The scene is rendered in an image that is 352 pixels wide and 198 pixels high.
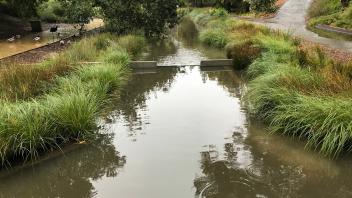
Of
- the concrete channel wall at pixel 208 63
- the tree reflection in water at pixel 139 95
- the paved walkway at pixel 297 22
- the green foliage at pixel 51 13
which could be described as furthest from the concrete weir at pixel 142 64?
the green foliage at pixel 51 13

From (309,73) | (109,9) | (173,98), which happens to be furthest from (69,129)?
(109,9)

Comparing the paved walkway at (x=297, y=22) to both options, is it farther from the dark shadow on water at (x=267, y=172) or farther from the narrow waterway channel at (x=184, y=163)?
the dark shadow on water at (x=267, y=172)

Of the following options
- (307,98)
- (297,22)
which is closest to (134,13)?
(297,22)

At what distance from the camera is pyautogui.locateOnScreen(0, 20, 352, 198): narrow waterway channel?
575 centimetres

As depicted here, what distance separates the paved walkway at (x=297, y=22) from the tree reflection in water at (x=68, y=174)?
11175 mm

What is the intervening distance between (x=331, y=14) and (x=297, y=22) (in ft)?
6.83

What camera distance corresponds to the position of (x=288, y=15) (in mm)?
30547

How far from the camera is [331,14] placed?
85.8ft

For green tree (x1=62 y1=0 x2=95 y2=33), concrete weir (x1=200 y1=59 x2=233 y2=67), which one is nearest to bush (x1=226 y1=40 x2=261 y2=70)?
concrete weir (x1=200 y1=59 x2=233 y2=67)

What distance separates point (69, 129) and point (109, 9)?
538 inches

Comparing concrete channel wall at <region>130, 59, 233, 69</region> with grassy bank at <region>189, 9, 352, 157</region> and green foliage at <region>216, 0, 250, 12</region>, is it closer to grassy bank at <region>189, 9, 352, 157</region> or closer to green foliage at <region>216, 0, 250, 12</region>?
grassy bank at <region>189, 9, 352, 157</region>

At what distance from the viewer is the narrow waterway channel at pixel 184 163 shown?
5750mm

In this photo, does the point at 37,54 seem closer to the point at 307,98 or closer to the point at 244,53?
the point at 244,53

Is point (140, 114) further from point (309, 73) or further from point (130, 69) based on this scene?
point (130, 69)
